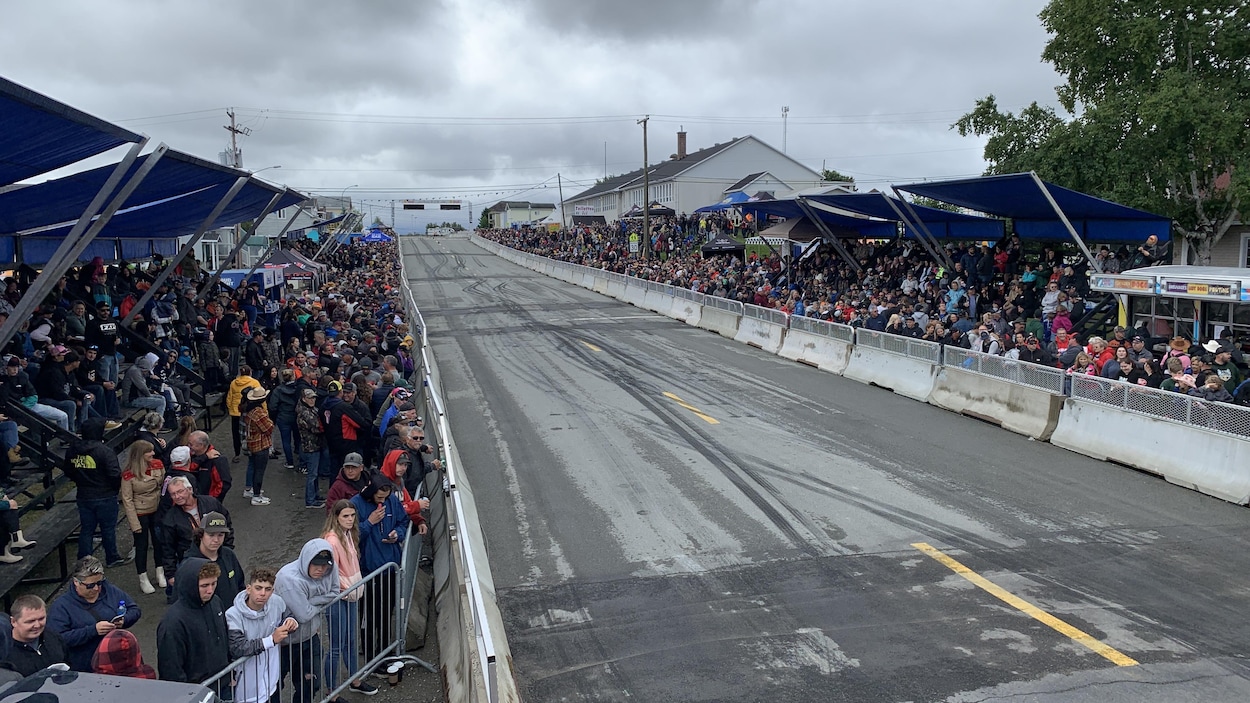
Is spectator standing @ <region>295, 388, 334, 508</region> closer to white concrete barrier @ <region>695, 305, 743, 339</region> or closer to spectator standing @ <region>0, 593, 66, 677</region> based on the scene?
spectator standing @ <region>0, 593, 66, 677</region>

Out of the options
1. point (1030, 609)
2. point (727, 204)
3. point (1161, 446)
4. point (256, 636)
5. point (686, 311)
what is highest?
point (727, 204)

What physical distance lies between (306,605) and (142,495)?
3.44 meters

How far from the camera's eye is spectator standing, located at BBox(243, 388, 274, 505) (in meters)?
10.8

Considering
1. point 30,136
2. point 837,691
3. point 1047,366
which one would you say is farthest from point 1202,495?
point 30,136

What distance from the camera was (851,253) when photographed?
32.1 meters

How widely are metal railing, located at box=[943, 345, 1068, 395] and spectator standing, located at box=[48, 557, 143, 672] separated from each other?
1301 centimetres

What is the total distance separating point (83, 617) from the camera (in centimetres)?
546

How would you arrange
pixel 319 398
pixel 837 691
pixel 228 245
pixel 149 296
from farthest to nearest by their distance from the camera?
pixel 228 245 < pixel 149 296 < pixel 319 398 < pixel 837 691

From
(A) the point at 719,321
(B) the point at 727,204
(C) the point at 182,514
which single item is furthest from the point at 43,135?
(B) the point at 727,204

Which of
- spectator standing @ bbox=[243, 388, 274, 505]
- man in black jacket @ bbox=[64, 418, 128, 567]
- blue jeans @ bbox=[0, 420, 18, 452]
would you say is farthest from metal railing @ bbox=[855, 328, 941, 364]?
blue jeans @ bbox=[0, 420, 18, 452]

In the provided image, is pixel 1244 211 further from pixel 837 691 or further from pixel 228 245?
pixel 228 245

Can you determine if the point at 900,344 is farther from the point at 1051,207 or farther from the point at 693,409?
the point at 1051,207

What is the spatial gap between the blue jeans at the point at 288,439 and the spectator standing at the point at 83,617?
656 centimetres

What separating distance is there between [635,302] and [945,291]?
1518 centimetres
